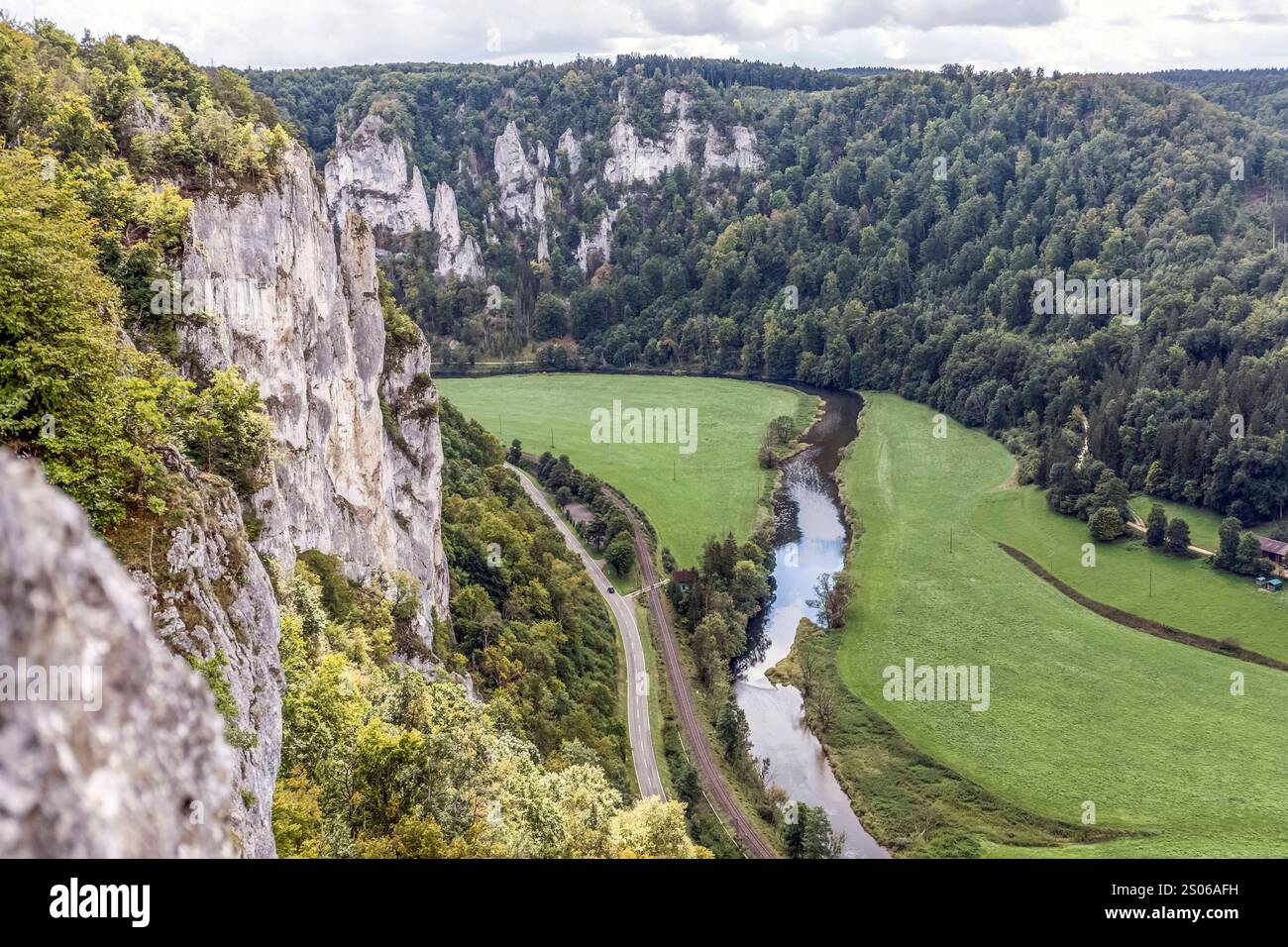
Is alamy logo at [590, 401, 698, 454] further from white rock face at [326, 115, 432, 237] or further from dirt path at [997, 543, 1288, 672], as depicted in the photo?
white rock face at [326, 115, 432, 237]

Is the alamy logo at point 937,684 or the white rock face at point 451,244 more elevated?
the white rock face at point 451,244

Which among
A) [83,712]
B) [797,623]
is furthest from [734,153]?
[83,712]

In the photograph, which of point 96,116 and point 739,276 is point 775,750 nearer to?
point 96,116

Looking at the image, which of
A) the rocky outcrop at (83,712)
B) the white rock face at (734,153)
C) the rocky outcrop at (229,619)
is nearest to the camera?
the rocky outcrop at (83,712)

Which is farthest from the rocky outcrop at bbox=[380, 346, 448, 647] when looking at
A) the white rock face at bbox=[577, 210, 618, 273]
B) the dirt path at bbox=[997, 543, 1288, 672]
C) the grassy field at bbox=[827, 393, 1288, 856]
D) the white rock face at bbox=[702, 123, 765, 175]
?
the white rock face at bbox=[702, 123, 765, 175]

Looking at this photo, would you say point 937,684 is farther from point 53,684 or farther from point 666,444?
point 53,684

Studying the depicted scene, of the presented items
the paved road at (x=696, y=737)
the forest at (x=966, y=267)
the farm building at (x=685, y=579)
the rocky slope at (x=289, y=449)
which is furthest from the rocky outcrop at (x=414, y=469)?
the forest at (x=966, y=267)

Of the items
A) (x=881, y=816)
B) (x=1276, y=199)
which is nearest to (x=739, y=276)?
(x=1276, y=199)
